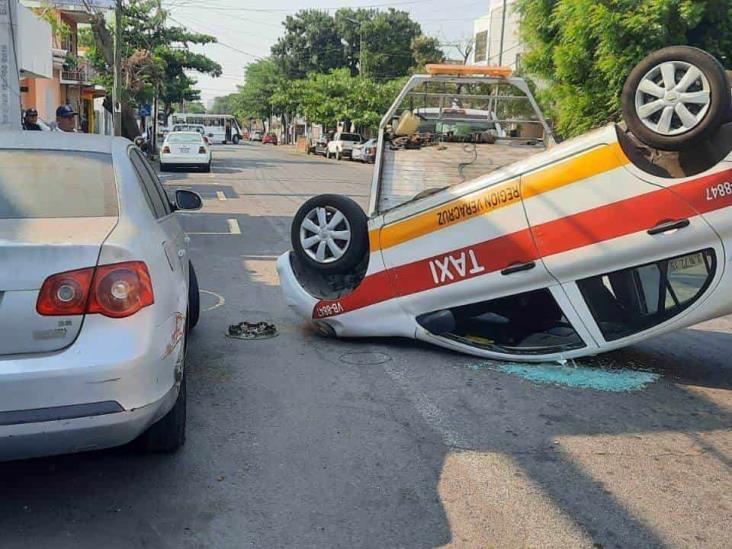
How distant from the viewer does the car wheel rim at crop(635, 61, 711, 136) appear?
4973mm

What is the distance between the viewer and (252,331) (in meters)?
6.66

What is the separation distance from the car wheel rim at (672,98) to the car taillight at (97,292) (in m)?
3.47

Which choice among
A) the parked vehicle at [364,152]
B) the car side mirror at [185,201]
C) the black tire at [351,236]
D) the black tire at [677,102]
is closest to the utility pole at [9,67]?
the black tire at [351,236]

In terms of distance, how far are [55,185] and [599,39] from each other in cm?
1060

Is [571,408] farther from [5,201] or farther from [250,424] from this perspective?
[5,201]

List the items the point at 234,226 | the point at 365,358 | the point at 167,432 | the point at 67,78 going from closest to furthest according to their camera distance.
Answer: the point at 167,432 < the point at 365,358 < the point at 234,226 < the point at 67,78

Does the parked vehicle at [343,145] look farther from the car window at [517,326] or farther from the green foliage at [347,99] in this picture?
the car window at [517,326]

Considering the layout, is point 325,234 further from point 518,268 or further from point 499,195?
point 518,268

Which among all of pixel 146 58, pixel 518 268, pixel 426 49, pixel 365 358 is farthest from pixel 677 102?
pixel 426 49

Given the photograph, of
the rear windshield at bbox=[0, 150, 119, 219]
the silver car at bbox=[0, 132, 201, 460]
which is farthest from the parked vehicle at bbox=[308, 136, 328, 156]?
the silver car at bbox=[0, 132, 201, 460]

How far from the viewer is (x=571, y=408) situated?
499 centimetres

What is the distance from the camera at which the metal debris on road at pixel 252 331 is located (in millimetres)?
6556

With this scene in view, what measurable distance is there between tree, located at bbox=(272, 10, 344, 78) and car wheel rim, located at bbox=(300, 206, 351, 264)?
6902 centimetres

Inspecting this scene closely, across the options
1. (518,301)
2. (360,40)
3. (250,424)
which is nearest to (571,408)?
(518,301)
